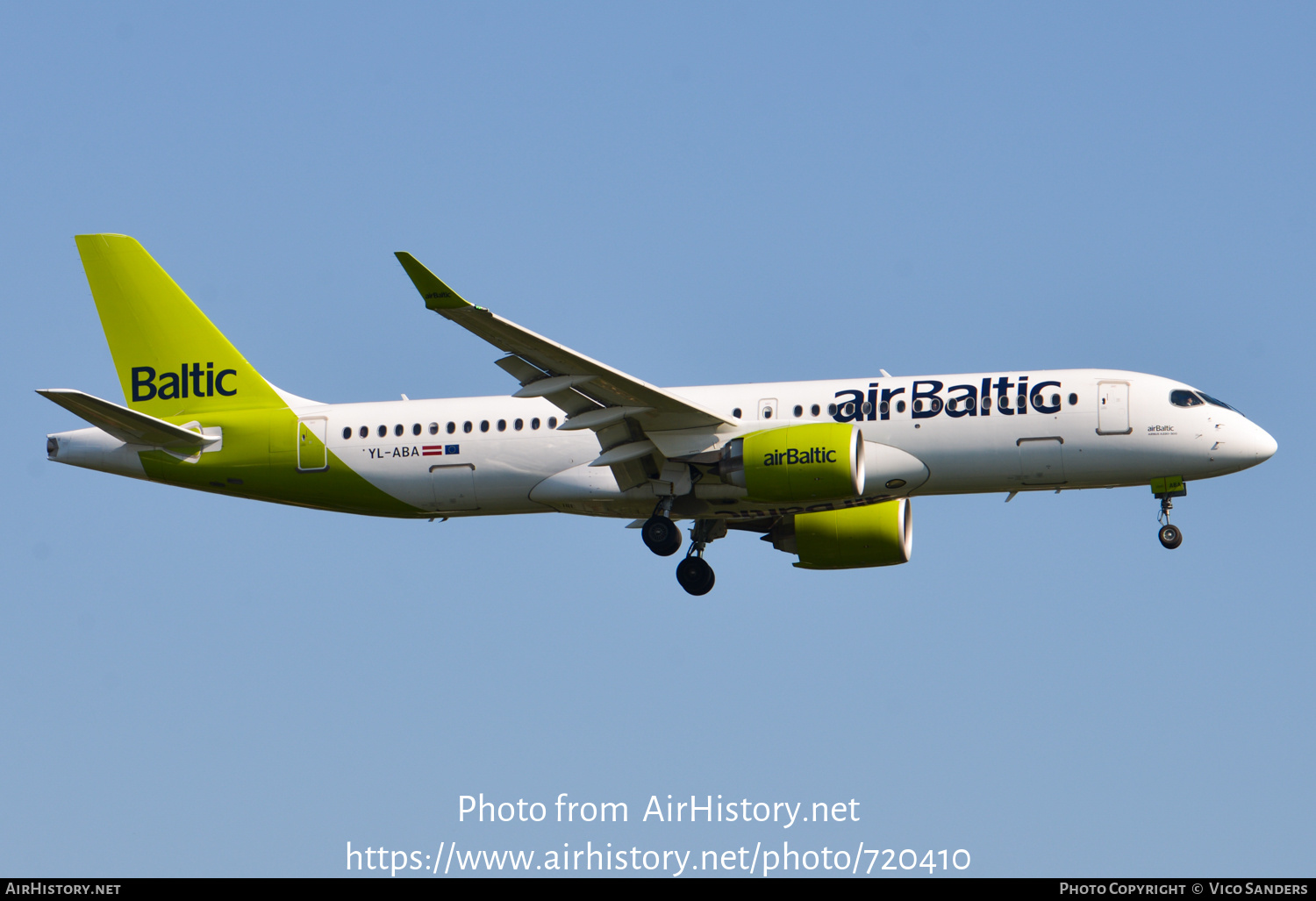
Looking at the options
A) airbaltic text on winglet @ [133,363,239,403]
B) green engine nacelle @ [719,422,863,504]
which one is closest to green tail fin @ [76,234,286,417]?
airbaltic text on winglet @ [133,363,239,403]

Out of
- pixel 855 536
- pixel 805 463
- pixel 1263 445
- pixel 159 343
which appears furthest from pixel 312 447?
pixel 1263 445

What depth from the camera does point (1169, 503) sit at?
34.6 meters

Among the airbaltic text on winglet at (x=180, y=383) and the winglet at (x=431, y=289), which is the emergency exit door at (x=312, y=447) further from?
the winglet at (x=431, y=289)

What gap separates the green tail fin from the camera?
3878cm

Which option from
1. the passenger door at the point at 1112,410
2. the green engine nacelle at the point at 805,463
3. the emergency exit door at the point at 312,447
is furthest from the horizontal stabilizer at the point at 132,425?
the passenger door at the point at 1112,410

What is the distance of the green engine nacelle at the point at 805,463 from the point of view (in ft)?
109

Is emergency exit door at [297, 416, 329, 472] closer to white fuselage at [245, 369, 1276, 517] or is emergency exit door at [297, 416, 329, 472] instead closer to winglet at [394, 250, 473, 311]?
white fuselage at [245, 369, 1276, 517]

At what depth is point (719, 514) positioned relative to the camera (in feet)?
120

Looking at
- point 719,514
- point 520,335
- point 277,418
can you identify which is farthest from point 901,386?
point 277,418

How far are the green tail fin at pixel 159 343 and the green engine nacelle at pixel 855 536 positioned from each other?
13.0 m

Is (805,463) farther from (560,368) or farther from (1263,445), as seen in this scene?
(1263,445)

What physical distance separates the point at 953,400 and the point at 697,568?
24.7 feet

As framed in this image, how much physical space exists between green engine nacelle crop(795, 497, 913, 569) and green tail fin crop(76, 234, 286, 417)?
13.0m
